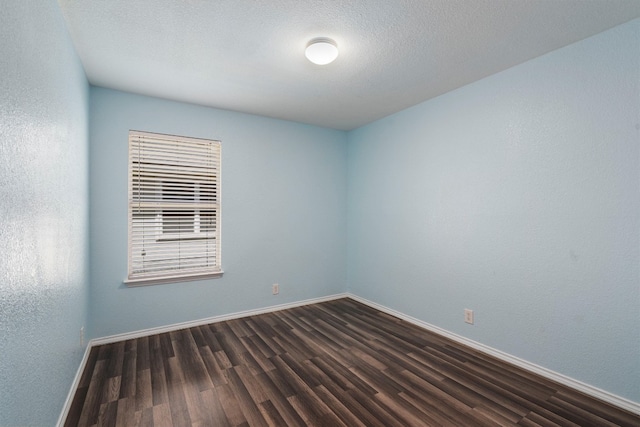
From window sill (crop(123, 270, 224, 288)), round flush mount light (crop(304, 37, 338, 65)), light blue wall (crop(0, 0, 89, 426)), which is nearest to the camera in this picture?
light blue wall (crop(0, 0, 89, 426))

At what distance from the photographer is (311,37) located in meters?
2.10

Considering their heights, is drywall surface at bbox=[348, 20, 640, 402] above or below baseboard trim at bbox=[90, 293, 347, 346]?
above

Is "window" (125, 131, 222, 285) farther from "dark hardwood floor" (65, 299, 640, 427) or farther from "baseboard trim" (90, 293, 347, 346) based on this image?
→ "dark hardwood floor" (65, 299, 640, 427)

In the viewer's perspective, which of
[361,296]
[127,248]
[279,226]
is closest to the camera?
[127,248]

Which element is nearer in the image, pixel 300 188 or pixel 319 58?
pixel 319 58

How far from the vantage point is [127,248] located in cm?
301

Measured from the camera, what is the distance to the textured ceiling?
1.80m

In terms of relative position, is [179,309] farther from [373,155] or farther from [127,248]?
[373,155]

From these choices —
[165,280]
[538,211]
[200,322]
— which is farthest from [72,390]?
[538,211]

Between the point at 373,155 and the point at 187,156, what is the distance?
2376mm

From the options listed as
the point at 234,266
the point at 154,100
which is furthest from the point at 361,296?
the point at 154,100

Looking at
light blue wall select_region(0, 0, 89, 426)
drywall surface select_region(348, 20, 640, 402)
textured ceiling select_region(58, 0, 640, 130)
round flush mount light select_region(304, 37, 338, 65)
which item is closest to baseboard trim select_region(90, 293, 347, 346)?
light blue wall select_region(0, 0, 89, 426)

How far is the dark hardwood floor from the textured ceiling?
2.55 metres

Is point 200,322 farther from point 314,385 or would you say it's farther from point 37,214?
point 37,214
